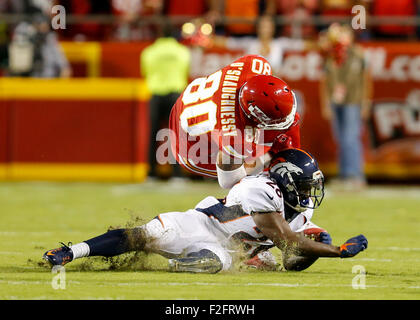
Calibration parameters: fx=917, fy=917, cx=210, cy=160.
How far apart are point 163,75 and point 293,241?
780 cm

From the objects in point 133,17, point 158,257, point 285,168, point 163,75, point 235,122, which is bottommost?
point 158,257

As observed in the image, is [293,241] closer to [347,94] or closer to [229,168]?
[229,168]

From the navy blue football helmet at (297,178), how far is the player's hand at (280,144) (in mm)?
341

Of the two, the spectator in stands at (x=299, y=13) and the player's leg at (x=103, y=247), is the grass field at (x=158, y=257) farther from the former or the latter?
the spectator in stands at (x=299, y=13)

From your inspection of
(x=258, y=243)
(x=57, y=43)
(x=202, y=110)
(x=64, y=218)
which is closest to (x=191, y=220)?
(x=258, y=243)

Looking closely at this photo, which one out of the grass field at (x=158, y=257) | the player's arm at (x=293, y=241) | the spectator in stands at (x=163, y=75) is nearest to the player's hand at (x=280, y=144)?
the player's arm at (x=293, y=241)

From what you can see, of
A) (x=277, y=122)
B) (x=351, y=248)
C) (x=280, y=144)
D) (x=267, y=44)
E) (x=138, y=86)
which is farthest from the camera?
(x=138, y=86)

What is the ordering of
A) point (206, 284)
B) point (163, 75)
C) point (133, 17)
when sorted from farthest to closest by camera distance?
point (133, 17) < point (163, 75) < point (206, 284)

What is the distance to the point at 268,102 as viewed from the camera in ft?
→ 21.9

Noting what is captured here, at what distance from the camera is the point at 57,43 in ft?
48.1

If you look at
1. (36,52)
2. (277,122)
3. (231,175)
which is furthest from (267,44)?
(231,175)

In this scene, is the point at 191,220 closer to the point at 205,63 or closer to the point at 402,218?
the point at 402,218

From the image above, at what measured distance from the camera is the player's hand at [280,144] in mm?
6930
